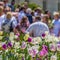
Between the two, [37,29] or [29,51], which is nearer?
[29,51]

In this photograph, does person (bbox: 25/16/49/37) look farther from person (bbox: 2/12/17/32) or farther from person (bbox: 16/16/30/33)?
person (bbox: 2/12/17/32)

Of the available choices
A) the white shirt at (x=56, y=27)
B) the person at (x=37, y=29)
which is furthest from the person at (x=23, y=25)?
the white shirt at (x=56, y=27)

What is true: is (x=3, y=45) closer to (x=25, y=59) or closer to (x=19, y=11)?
(x=25, y=59)

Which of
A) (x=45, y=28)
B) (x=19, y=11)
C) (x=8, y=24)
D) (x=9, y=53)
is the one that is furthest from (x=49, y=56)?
(x=19, y=11)

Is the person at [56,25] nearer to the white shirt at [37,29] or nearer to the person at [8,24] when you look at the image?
the person at [8,24]

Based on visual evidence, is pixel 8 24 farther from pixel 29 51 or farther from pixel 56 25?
pixel 29 51

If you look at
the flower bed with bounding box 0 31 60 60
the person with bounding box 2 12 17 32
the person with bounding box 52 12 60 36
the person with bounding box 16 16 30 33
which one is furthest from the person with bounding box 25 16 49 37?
the flower bed with bounding box 0 31 60 60

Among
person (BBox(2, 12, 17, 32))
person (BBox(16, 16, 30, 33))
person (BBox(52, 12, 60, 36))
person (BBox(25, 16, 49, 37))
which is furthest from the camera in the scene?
person (BBox(2, 12, 17, 32))

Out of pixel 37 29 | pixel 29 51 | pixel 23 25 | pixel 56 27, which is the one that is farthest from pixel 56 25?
pixel 29 51

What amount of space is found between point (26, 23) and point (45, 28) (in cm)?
89

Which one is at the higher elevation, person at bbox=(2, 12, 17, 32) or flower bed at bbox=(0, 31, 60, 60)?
flower bed at bbox=(0, 31, 60, 60)

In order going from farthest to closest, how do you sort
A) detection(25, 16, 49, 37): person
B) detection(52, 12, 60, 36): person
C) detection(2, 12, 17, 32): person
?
detection(2, 12, 17, 32): person, detection(52, 12, 60, 36): person, detection(25, 16, 49, 37): person

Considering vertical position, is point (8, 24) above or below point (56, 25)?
above

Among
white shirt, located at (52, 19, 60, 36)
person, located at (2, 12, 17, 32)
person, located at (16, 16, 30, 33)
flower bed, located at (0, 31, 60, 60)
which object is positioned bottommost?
white shirt, located at (52, 19, 60, 36)
